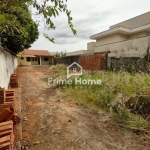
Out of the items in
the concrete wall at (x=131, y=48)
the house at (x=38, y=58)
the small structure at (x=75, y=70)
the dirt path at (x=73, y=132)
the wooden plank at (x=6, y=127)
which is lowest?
the dirt path at (x=73, y=132)

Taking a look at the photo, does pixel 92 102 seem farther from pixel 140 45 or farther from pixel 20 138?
pixel 140 45

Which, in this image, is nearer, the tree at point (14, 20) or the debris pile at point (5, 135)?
the debris pile at point (5, 135)

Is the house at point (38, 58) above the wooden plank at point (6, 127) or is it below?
above

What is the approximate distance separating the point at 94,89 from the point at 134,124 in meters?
2.47

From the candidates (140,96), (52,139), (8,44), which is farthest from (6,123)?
(8,44)

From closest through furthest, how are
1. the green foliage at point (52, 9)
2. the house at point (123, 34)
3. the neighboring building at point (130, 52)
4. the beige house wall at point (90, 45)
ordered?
1. the green foliage at point (52, 9)
2. the neighboring building at point (130, 52)
3. the house at point (123, 34)
4. the beige house wall at point (90, 45)

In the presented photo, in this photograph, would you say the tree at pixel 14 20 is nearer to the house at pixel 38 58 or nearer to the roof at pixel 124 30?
the roof at pixel 124 30

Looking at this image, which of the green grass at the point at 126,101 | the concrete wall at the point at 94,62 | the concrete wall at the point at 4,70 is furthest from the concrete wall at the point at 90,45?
the green grass at the point at 126,101

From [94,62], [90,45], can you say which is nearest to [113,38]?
[90,45]

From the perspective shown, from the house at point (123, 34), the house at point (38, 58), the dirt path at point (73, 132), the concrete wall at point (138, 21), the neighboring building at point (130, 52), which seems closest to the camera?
the dirt path at point (73, 132)

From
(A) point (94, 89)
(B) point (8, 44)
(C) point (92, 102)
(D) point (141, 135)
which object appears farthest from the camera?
(B) point (8, 44)

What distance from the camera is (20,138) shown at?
243 cm

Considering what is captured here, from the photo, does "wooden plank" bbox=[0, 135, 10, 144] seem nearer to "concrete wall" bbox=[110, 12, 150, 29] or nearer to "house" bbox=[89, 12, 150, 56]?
"house" bbox=[89, 12, 150, 56]

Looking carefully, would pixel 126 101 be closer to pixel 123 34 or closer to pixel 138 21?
pixel 123 34
